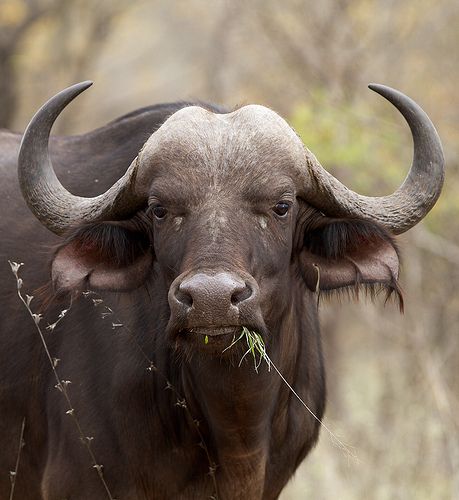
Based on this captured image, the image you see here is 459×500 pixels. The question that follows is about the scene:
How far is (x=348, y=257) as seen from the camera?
627 centimetres

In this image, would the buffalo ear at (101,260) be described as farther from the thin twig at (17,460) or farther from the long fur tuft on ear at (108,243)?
the thin twig at (17,460)

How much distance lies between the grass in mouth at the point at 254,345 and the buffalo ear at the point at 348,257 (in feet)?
1.89

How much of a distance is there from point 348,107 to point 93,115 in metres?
10.7

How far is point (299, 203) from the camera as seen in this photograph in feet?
20.1

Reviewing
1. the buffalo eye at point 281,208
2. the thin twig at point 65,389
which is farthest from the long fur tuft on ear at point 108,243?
the buffalo eye at point 281,208

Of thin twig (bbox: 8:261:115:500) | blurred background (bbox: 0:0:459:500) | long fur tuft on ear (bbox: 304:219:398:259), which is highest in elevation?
long fur tuft on ear (bbox: 304:219:398:259)

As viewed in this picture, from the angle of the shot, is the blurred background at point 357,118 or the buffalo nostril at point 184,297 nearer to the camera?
the buffalo nostril at point 184,297

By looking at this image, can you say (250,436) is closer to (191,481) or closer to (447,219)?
(191,481)

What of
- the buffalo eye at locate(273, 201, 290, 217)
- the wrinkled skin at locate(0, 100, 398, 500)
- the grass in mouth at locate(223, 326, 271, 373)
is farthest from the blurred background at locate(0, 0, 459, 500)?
the buffalo eye at locate(273, 201, 290, 217)

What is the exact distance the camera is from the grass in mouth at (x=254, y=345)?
543cm

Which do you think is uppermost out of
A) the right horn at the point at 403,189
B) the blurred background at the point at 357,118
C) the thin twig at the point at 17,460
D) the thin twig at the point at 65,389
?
the right horn at the point at 403,189

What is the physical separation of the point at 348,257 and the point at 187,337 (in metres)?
1.18

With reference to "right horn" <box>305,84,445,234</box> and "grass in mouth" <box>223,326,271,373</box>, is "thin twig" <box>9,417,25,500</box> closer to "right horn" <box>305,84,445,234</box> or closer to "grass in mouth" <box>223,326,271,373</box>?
"grass in mouth" <box>223,326,271,373</box>

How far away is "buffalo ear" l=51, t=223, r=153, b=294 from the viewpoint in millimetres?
6168
